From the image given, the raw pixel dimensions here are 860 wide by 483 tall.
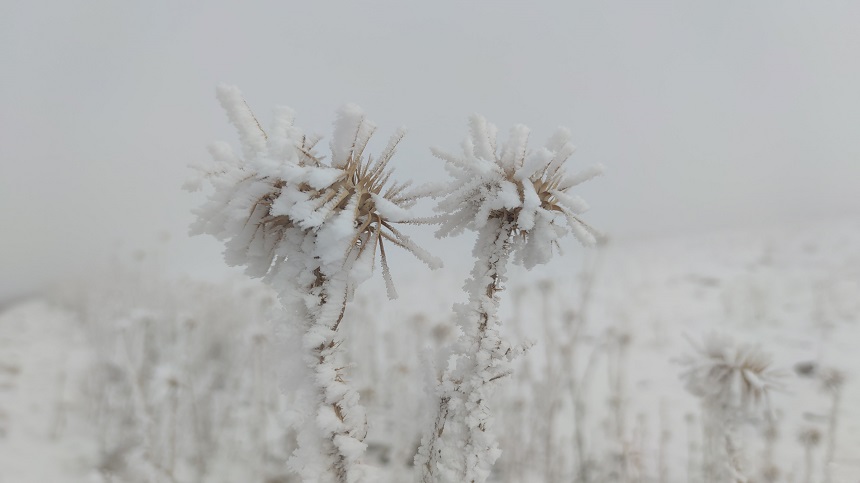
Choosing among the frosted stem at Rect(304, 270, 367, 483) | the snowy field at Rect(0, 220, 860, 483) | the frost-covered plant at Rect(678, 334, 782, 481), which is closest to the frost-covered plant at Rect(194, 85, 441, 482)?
the frosted stem at Rect(304, 270, 367, 483)

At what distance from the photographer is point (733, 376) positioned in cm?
296

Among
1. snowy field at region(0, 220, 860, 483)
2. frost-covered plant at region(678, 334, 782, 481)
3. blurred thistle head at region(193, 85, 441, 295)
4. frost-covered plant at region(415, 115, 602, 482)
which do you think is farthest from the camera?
snowy field at region(0, 220, 860, 483)

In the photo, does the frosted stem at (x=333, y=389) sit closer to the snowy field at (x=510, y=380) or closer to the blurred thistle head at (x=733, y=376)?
the snowy field at (x=510, y=380)

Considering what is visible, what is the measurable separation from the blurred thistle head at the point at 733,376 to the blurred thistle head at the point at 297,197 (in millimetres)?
2553

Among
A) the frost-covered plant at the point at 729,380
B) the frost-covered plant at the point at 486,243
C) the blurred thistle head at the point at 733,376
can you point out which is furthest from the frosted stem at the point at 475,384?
the blurred thistle head at the point at 733,376

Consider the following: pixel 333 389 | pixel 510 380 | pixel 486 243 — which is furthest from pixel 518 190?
pixel 333 389

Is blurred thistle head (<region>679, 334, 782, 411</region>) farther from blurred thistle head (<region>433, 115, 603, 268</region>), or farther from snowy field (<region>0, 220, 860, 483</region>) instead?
blurred thistle head (<region>433, 115, 603, 268</region>)

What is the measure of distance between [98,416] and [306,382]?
1037 centimetres

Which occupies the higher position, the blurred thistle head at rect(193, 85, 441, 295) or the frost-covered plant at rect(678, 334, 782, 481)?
the frost-covered plant at rect(678, 334, 782, 481)

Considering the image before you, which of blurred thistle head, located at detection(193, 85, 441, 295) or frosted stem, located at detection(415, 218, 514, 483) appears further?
frosted stem, located at detection(415, 218, 514, 483)

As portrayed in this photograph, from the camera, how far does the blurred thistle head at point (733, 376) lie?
114 inches

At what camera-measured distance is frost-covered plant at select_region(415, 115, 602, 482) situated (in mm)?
1301

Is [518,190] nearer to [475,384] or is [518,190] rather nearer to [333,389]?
[475,384]

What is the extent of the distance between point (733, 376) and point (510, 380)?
7.69ft
